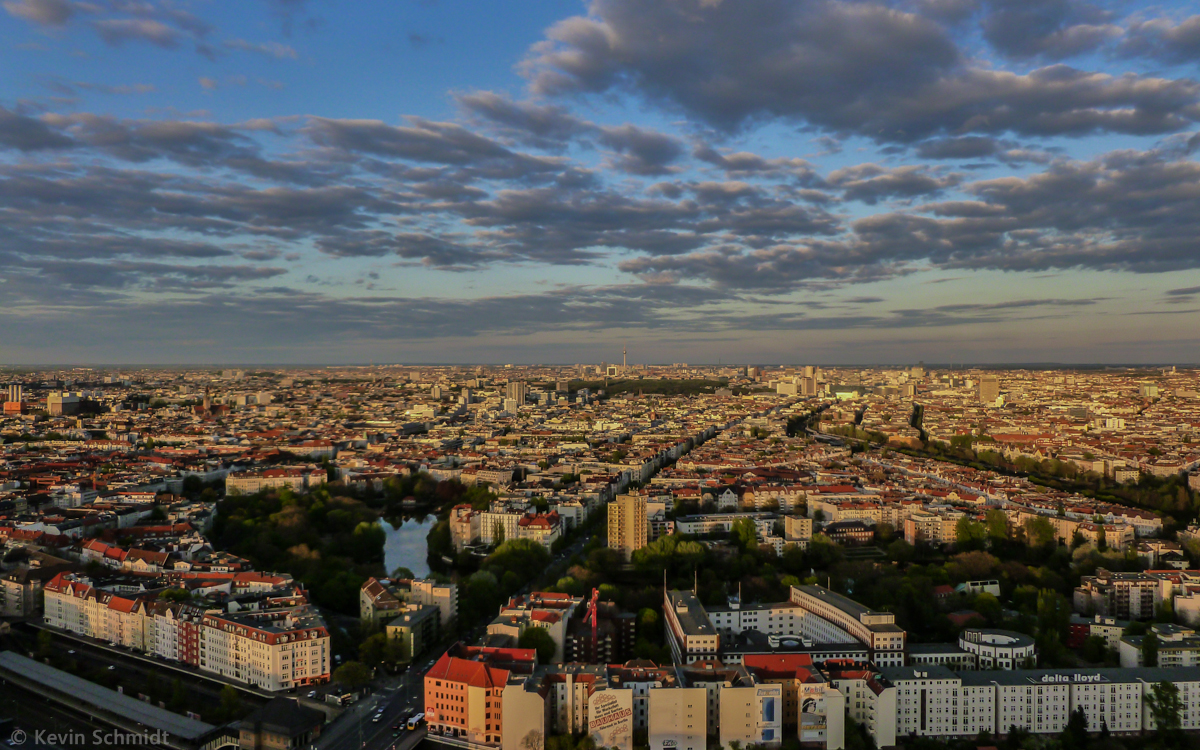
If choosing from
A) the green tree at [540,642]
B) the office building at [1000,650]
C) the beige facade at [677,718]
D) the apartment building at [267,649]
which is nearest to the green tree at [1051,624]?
the office building at [1000,650]

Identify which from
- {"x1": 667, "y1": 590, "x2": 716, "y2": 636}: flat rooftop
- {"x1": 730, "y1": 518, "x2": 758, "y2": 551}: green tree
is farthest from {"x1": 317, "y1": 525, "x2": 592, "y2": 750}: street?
{"x1": 730, "y1": 518, "x2": 758, "y2": 551}: green tree

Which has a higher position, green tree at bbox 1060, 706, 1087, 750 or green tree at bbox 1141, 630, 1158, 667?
green tree at bbox 1141, 630, 1158, 667

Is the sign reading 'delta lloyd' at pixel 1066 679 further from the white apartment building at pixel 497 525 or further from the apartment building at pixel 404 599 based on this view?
the white apartment building at pixel 497 525

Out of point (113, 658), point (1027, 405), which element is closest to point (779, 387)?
point (1027, 405)

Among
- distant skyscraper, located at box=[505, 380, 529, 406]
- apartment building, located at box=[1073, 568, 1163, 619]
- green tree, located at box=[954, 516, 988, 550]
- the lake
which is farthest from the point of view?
distant skyscraper, located at box=[505, 380, 529, 406]

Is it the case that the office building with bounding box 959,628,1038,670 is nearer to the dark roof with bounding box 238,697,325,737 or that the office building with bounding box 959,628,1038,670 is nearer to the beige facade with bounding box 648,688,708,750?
the beige facade with bounding box 648,688,708,750

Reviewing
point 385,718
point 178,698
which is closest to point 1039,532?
point 385,718

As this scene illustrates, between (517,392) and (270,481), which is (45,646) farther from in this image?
(517,392)
